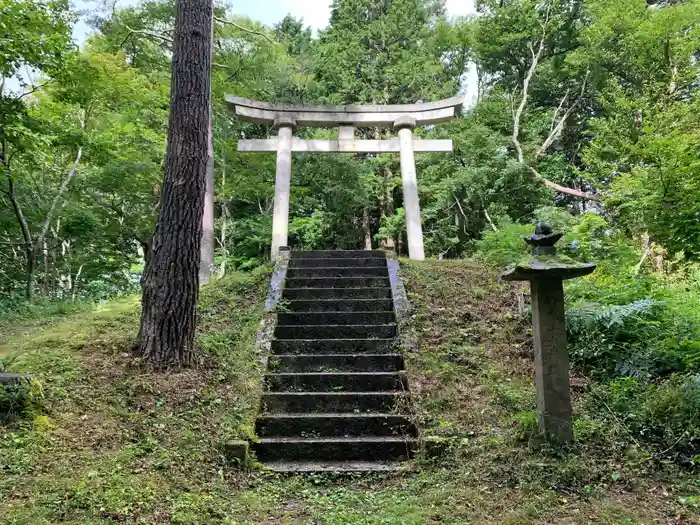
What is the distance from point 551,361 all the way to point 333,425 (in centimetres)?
199

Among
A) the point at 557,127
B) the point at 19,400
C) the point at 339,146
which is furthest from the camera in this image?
the point at 557,127

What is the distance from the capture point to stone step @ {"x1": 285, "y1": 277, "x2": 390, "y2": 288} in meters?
7.31

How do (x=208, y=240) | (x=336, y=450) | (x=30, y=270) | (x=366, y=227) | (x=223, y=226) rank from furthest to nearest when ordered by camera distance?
1. (x=366, y=227)
2. (x=223, y=226)
3. (x=208, y=240)
4. (x=30, y=270)
5. (x=336, y=450)

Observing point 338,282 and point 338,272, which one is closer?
point 338,282

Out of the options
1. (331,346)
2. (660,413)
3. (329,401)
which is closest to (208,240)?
(331,346)

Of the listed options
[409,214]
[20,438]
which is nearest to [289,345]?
[20,438]

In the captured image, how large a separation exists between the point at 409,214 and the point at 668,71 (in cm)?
842

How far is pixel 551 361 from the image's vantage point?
3787 mm

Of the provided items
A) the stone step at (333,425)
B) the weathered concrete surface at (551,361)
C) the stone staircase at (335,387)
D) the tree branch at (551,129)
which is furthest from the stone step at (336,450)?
the tree branch at (551,129)

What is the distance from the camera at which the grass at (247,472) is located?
9.51 feet

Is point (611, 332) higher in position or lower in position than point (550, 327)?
lower

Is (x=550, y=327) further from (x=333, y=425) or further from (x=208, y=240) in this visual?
(x=208, y=240)

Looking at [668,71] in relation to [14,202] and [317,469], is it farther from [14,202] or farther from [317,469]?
[14,202]

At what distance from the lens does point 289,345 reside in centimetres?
566
